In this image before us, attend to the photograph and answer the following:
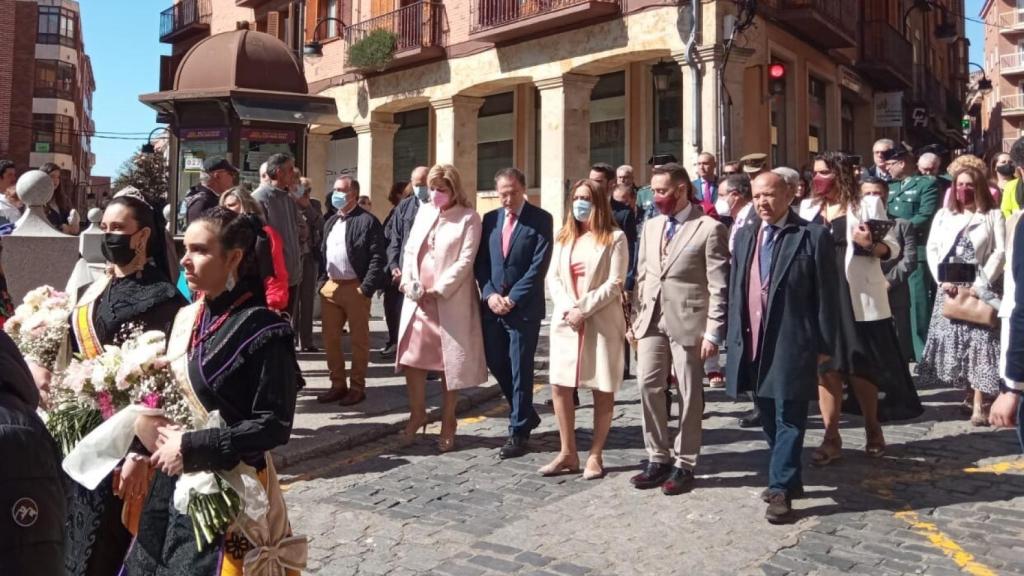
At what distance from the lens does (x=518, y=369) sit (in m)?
6.38

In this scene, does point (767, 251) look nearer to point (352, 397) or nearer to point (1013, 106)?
point (352, 397)

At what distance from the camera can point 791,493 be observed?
195 inches

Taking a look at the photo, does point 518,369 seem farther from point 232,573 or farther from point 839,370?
point 232,573

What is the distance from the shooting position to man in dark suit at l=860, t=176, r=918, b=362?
6.98m

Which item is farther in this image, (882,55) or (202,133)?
(882,55)

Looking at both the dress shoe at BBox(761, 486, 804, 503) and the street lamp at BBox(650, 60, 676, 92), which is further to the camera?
the street lamp at BBox(650, 60, 676, 92)

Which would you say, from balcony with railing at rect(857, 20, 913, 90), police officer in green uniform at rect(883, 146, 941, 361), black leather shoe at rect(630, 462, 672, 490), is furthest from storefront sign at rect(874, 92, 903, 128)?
black leather shoe at rect(630, 462, 672, 490)

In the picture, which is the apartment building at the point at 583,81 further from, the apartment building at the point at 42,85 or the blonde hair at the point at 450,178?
the apartment building at the point at 42,85

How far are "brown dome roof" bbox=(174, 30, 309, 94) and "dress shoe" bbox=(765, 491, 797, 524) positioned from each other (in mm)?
9200

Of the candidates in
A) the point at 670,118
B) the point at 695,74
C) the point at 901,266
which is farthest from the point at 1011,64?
the point at 901,266

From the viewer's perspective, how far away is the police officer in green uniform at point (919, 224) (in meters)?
8.52

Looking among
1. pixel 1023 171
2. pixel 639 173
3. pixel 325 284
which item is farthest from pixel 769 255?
pixel 639 173

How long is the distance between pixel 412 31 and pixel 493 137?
3167 mm

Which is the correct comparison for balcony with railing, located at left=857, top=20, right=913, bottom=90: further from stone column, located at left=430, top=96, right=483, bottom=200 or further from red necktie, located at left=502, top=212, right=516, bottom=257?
red necktie, located at left=502, top=212, right=516, bottom=257
